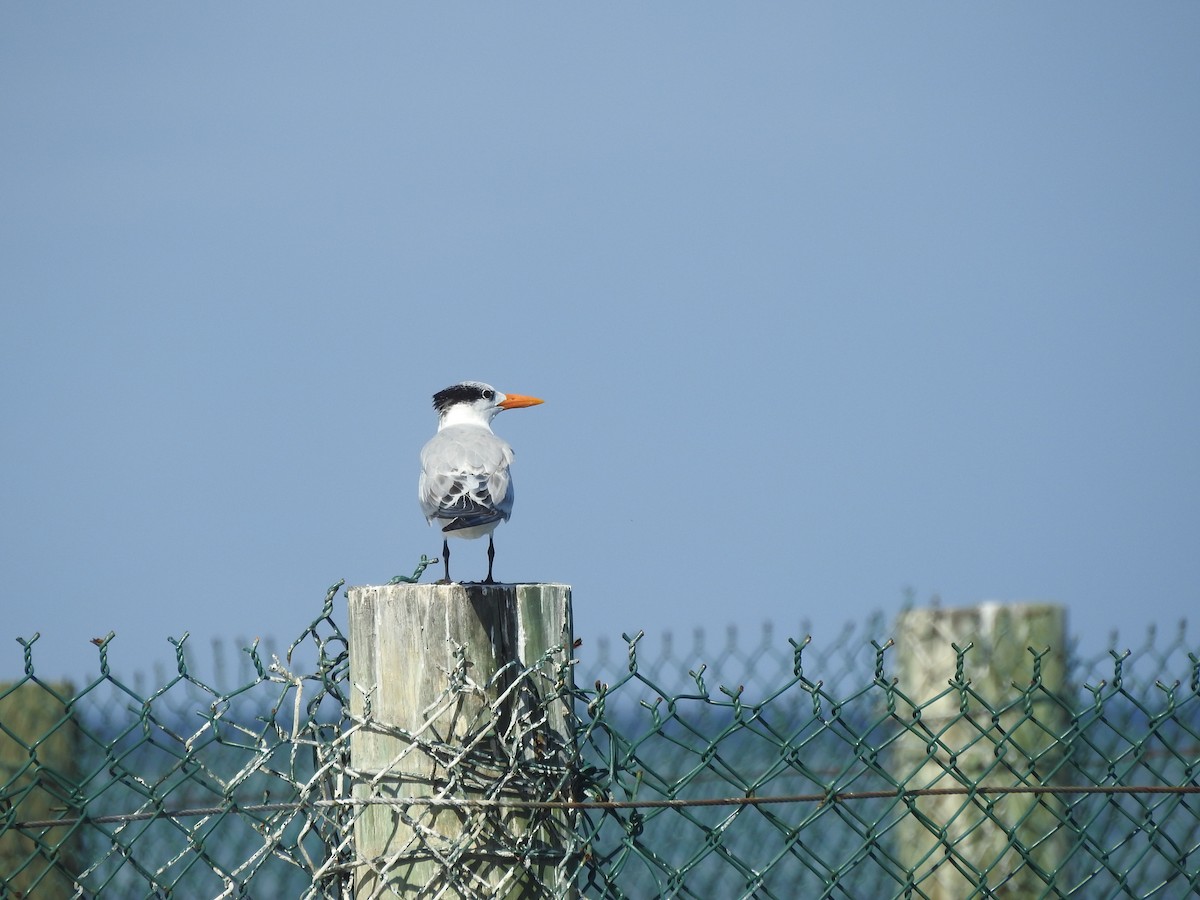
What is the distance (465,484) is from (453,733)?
2005 millimetres

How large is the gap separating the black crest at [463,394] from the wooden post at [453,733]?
3486mm

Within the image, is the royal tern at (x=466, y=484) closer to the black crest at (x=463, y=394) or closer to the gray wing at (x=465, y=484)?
the gray wing at (x=465, y=484)

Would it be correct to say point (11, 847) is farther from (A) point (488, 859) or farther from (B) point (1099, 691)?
(B) point (1099, 691)

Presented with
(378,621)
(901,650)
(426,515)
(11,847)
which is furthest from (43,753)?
(901,650)

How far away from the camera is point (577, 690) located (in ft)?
10.00

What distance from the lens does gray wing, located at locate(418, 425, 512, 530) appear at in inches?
189

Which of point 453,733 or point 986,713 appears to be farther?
point 986,713

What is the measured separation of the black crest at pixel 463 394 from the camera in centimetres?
641

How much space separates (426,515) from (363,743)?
6.74ft

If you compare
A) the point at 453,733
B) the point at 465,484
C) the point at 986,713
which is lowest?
the point at 986,713

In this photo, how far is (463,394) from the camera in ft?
21.3

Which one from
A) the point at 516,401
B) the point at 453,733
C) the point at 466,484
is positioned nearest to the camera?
the point at 453,733

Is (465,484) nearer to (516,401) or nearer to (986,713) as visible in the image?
(516,401)

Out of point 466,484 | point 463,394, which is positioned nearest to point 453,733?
point 466,484
